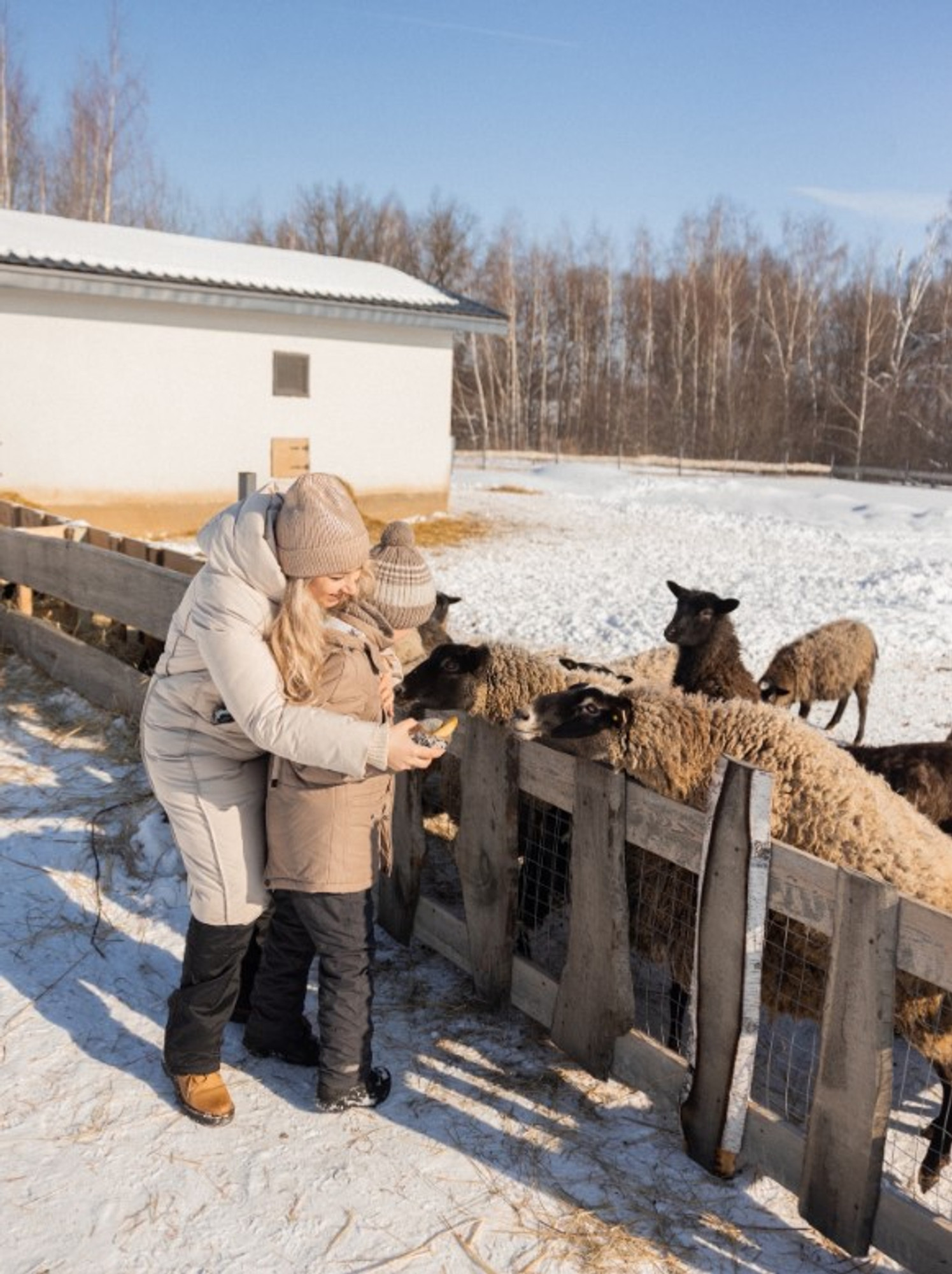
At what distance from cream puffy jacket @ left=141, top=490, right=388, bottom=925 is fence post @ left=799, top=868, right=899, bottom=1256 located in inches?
52.9

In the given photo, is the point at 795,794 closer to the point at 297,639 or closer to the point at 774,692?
the point at 297,639

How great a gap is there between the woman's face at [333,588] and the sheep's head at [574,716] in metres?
1.23

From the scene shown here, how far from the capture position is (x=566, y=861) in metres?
4.50

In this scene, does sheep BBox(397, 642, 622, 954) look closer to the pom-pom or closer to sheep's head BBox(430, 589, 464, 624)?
the pom-pom

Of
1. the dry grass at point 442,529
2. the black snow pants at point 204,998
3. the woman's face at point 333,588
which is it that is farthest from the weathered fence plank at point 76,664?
the dry grass at point 442,529

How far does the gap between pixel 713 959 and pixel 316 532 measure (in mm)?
1735

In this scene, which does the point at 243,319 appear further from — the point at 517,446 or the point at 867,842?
the point at 517,446

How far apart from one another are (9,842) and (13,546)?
3898 millimetres

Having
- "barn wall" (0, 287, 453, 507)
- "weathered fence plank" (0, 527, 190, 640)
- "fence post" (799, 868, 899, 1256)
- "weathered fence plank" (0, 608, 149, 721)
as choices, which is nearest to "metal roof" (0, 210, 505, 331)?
"barn wall" (0, 287, 453, 507)

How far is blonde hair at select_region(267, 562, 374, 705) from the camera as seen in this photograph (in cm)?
283

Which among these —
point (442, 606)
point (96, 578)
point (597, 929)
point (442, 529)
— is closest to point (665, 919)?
point (597, 929)

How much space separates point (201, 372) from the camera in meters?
16.9

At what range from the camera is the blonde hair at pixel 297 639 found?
Result: 9.28ft

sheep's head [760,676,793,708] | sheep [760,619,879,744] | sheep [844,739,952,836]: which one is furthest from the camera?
sheep [760,619,879,744]
